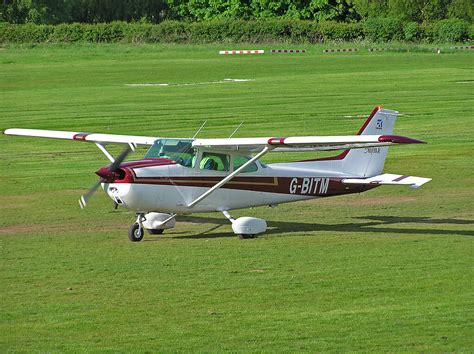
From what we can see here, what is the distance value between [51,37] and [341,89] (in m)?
40.2

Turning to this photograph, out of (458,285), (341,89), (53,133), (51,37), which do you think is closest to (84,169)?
(53,133)

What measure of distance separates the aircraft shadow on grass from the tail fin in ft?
3.02

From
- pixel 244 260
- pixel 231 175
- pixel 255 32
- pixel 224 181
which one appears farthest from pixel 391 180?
pixel 255 32

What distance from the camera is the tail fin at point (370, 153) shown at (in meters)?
21.1

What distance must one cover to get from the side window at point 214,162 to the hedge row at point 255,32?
65.9 meters

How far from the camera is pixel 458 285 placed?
15305 millimetres

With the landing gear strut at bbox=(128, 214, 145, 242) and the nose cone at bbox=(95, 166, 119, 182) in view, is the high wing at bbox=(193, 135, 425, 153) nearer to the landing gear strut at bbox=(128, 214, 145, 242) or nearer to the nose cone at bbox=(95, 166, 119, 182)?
the landing gear strut at bbox=(128, 214, 145, 242)

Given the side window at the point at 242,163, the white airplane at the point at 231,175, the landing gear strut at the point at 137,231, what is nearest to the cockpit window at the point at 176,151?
Result: the white airplane at the point at 231,175

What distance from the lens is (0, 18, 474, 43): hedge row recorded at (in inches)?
3317

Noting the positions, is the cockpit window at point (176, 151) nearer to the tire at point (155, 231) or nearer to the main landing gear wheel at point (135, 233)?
the main landing gear wheel at point (135, 233)

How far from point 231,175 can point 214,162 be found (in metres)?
0.38

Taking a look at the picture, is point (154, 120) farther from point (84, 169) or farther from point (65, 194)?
point (65, 194)

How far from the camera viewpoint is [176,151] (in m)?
19.4

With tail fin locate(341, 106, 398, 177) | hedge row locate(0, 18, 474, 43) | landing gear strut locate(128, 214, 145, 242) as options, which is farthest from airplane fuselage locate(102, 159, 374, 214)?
hedge row locate(0, 18, 474, 43)
